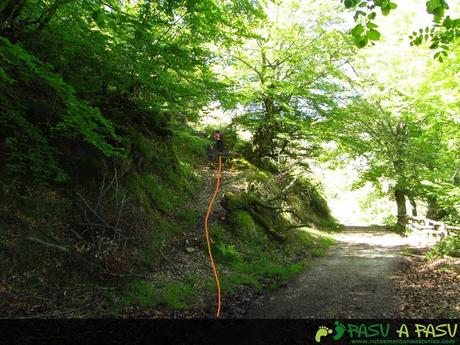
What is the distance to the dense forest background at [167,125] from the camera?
590 centimetres

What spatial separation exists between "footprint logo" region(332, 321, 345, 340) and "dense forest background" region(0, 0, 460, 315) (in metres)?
→ 2.49

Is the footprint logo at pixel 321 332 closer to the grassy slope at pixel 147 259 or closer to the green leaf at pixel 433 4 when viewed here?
the grassy slope at pixel 147 259

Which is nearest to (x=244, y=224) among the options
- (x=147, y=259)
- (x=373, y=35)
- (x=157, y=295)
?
(x=147, y=259)

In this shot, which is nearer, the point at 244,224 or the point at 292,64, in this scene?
the point at 244,224

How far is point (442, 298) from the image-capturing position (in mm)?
7258

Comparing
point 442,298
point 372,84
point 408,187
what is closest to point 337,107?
point 372,84

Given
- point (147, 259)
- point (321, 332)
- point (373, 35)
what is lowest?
point (321, 332)

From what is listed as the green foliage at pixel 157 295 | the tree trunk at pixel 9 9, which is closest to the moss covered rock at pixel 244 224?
the green foliage at pixel 157 295

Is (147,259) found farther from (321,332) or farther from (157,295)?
(321,332)

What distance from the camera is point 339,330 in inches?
226

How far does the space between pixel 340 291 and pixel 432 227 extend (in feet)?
26.5

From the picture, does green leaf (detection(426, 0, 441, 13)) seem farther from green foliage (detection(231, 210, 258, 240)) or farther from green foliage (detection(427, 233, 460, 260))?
green foliage (detection(427, 233, 460, 260))

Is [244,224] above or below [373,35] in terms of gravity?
below

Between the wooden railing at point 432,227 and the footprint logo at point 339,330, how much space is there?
6.79m
